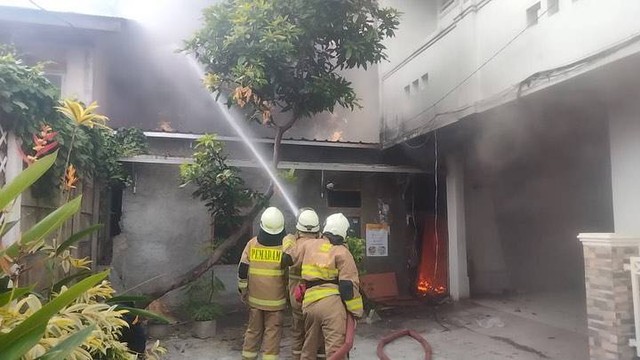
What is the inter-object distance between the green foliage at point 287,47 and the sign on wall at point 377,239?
3.30 meters

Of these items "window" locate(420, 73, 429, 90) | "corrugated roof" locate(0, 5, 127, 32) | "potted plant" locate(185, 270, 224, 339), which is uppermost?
"corrugated roof" locate(0, 5, 127, 32)

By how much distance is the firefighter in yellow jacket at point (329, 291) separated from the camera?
4809 mm

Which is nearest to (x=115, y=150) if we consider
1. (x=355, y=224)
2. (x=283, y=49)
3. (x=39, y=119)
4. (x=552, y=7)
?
(x=39, y=119)

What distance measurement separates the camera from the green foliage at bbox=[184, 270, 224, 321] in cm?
709

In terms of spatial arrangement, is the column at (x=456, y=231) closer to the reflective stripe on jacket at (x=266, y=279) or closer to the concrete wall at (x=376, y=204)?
the concrete wall at (x=376, y=204)

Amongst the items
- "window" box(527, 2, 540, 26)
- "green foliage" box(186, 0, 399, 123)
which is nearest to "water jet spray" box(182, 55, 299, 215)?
"green foliage" box(186, 0, 399, 123)

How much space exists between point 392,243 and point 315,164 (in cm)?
259

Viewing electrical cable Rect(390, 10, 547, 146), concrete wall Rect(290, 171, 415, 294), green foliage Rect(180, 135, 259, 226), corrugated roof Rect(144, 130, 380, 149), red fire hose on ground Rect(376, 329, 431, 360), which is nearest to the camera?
red fire hose on ground Rect(376, 329, 431, 360)

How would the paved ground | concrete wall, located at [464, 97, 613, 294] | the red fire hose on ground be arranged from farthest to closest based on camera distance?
concrete wall, located at [464, 97, 613, 294], the paved ground, the red fire hose on ground

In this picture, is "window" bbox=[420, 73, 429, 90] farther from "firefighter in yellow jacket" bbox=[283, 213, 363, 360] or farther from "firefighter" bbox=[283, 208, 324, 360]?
"firefighter in yellow jacket" bbox=[283, 213, 363, 360]

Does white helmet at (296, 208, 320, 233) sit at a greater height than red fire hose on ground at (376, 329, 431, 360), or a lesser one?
greater

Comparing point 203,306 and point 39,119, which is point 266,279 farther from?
point 39,119

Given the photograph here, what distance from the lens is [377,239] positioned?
969 cm

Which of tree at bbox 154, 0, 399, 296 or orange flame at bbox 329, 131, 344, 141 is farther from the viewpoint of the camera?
orange flame at bbox 329, 131, 344, 141
